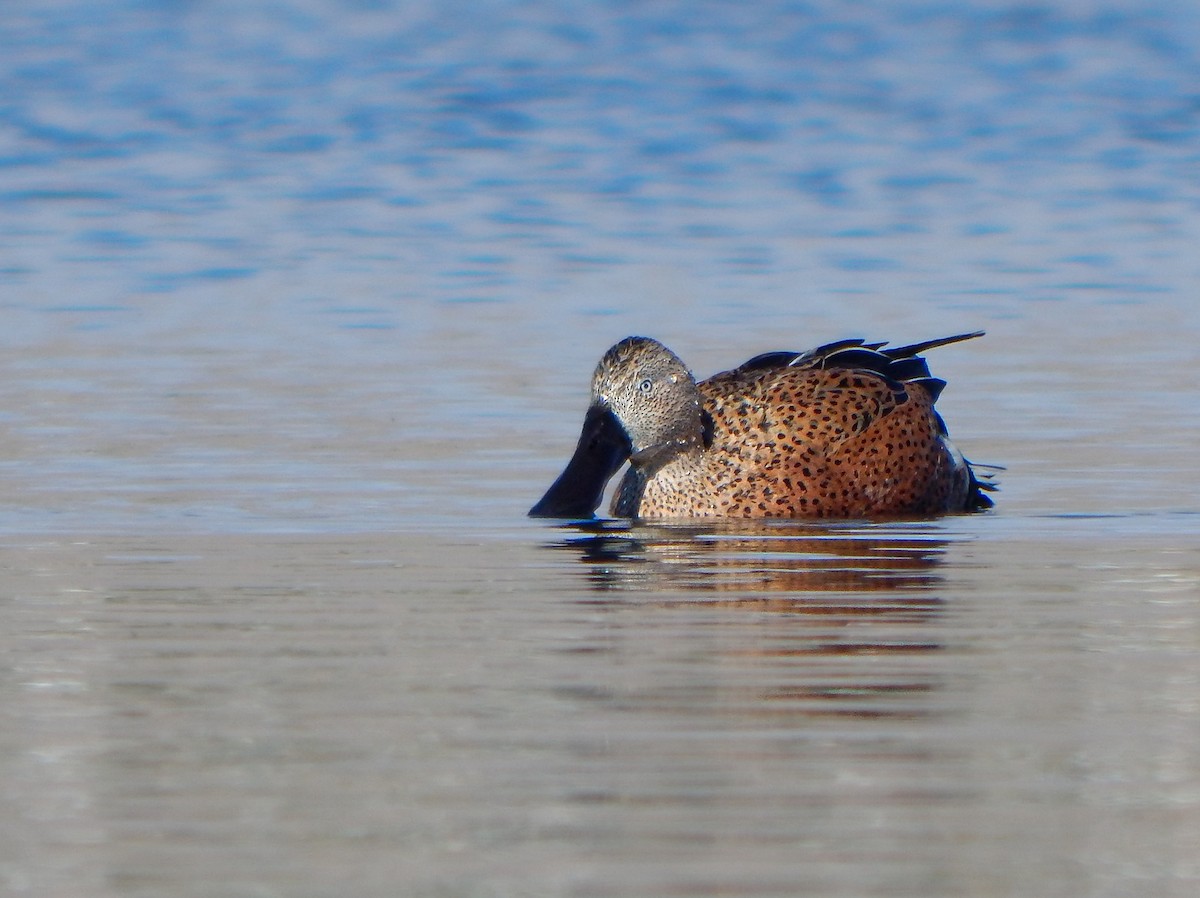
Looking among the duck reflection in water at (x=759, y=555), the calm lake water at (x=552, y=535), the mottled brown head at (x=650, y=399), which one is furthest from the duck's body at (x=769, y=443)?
the calm lake water at (x=552, y=535)

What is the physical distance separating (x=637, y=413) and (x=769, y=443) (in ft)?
1.49

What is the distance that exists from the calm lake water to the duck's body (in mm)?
241

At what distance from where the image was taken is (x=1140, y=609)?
209 inches

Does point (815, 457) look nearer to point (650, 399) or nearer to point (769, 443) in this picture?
point (769, 443)

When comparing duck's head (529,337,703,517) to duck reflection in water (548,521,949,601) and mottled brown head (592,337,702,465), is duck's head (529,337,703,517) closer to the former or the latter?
mottled brown head (592,337,702,465)

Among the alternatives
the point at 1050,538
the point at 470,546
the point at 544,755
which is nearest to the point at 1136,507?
the point at 1050,538

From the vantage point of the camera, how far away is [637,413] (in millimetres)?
7816

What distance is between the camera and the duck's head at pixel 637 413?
7730mm

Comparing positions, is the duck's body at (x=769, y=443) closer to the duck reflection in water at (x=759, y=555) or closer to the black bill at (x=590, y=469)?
the black bill at (x=590, y=469)

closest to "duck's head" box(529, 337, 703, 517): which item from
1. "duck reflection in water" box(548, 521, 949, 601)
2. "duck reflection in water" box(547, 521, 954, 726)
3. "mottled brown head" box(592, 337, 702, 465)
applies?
"mottled brown head" box(592, 337, 702, 465)

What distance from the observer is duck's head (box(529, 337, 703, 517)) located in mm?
7730

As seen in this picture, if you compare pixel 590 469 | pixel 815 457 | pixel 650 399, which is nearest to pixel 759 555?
pixel 815 457

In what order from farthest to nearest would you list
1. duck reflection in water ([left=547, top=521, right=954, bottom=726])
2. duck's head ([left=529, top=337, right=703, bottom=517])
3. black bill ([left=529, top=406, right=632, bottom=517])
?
1. duck's head ([left=529, top=337, right=703, bottom=517])
2. black bill ([left=529, top=406, right=632, bottom=517])
3. duck reflection in water ([left=547, top=521, right=954, bottom=726])

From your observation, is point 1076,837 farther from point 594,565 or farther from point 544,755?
point 594,565
